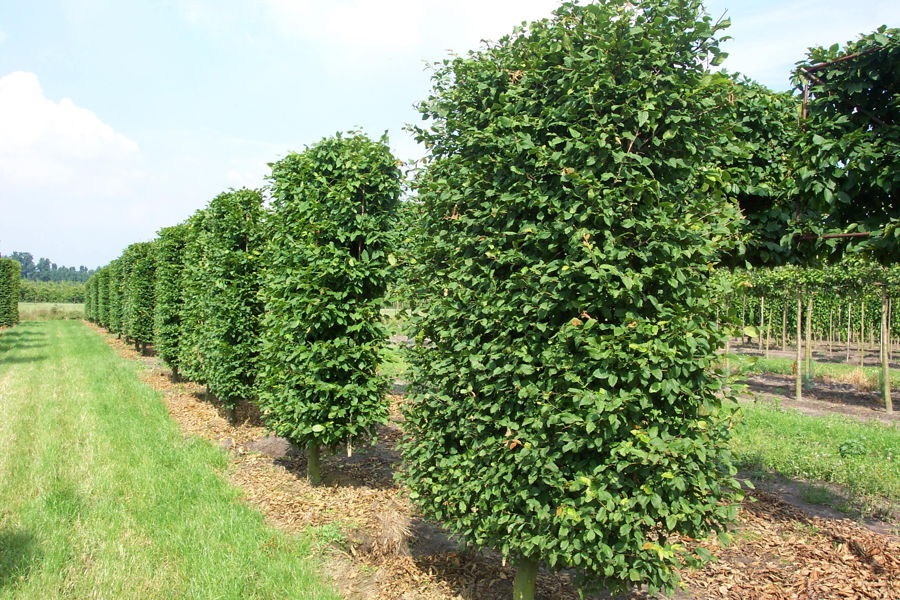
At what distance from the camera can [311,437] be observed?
6.80m

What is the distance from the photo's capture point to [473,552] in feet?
16.0

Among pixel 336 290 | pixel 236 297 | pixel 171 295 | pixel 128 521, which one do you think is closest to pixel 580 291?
pixel 336 290

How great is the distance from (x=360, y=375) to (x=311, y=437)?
1.03m

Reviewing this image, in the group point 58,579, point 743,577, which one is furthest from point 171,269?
point 743,577

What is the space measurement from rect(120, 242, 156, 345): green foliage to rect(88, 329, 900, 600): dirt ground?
1409cm

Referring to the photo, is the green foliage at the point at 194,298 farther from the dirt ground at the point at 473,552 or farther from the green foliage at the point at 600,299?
the green foliage at the point at 600,299

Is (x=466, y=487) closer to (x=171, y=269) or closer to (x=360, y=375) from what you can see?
(x=360, y=375)

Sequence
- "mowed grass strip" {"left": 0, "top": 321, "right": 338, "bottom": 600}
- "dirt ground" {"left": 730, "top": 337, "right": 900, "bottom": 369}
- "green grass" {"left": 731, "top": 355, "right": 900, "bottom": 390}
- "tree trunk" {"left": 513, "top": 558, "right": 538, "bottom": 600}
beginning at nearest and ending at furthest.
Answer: "tree trunk" {"left": 513, "top": 558, "right": 538, "bottom": 600}
"mowed grass strip" {"left": 0, "top": 321, "right": 338, "bottom": 600}
"green grass" {"left": 731, "top": 355, "right": 900, "bottom": 390}
"dirt ground" {"left": 730, "top": 337, "right": 900, "bottom": 369}

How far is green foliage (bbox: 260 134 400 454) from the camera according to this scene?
642 centimetres

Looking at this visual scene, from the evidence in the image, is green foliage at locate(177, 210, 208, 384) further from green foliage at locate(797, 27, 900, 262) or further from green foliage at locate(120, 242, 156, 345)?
green foliage at locate(797, 27, 900, 262)

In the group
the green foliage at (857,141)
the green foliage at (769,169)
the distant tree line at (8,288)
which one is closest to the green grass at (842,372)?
the green foliage at (769,169)

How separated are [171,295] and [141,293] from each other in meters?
6.15

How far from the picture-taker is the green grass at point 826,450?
24.4 feet

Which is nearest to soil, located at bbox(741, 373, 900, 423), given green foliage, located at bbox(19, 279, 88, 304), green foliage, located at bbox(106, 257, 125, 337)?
green foliage, located at bbox(106, 257, 125, 337)
